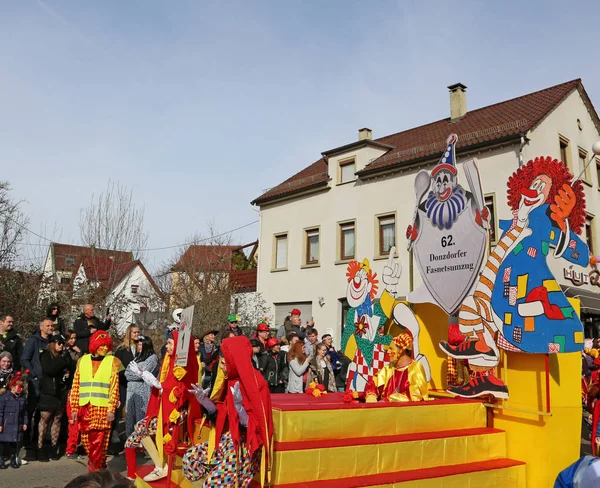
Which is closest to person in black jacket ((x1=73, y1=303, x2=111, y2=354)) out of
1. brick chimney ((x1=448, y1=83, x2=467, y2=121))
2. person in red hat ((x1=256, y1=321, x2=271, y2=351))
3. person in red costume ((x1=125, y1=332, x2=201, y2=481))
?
person in red hat ((x1=256, y1=321, x2=271, y2=351))

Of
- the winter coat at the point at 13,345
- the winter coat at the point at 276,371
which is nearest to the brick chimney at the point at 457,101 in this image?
the winter coat at the point at 276,371

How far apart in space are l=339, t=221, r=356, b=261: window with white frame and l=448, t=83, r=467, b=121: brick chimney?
6.01 metres

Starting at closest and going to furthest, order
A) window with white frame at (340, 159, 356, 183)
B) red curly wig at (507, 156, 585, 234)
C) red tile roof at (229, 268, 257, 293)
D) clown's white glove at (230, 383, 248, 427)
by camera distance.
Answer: clown's white glove at (230, 383, 248, 427), red curly wig at (507, 156, 585, 234), window with white frame at (340, 159, 356, 183), red tile roof at (229, 268, 257, 293)

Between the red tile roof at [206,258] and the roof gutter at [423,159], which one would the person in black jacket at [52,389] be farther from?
the red tile roof at [206,258]

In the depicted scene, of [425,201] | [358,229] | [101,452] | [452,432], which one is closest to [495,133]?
[358,229]

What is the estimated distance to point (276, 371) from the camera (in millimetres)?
9555

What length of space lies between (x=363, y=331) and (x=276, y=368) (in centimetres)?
249

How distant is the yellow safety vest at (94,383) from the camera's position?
5.81 metres

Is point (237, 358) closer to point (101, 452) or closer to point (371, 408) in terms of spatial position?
point (371, 408)

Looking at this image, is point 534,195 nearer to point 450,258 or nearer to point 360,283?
point 450,258

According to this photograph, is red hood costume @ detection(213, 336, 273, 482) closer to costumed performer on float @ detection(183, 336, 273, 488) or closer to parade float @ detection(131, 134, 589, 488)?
costumed performer on float @ detection(183, 336, 273, 488)

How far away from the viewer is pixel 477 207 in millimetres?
6598

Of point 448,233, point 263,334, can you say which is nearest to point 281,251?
point 263,334

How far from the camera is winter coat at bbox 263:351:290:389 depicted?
9.40 metres
